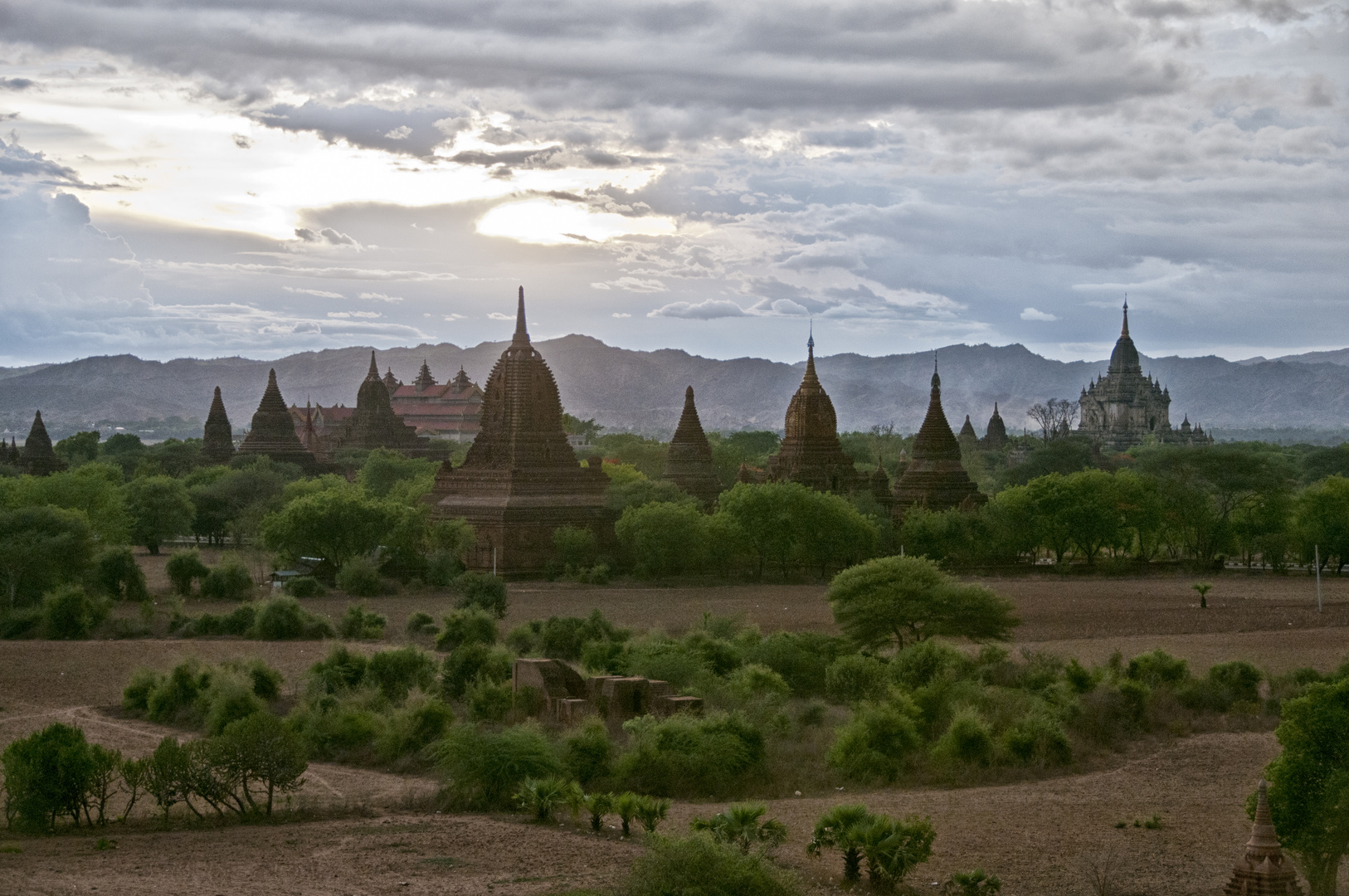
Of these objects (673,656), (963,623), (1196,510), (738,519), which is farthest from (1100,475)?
(673,656)

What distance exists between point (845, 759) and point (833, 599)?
428 inches

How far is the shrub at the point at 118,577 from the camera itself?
135ft

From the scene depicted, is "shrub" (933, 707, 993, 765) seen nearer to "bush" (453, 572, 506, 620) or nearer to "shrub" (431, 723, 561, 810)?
"shrub" (431, 723, 561, 810)

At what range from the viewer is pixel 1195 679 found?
28.5 m

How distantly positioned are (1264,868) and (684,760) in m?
8.11

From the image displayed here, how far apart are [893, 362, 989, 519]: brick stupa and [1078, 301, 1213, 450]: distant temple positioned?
258 feet

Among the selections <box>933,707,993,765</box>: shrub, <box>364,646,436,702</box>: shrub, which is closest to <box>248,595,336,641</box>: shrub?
<box>364,646,436,702</box>: shrub

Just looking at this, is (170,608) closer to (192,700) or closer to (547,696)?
(192,700)

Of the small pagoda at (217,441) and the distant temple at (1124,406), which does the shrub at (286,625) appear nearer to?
the small pagoda at (217,441)

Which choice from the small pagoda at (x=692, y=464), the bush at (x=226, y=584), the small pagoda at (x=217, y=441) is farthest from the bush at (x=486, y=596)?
the small pagoda at (x=217, y=441)

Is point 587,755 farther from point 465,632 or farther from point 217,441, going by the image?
point 217,441

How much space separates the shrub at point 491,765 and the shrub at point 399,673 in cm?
632

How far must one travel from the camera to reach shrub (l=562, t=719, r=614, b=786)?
2114 centimetres

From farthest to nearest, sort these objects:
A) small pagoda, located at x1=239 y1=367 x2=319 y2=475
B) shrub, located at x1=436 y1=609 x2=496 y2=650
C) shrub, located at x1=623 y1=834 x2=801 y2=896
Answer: small pagoda, located at x1=239 y1=367 x2=319 y2=475 → shrub, located at x1=436 y1=609 x2=496 y2=650 → shrub, located at x1=623 y1=834 x2=801 y2=896
